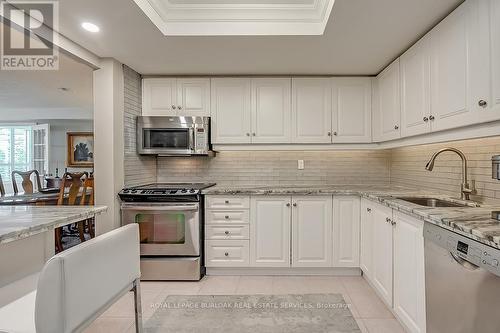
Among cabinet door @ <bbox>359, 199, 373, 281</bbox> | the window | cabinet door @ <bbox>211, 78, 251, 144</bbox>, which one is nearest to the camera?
cabinet door @ <bbox>359, 199, 373, 281</bbox>

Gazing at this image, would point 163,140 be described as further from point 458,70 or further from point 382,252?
point 458,70

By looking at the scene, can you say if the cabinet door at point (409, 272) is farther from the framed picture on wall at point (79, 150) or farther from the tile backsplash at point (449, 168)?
the framed picture on wall at point (79, 150)

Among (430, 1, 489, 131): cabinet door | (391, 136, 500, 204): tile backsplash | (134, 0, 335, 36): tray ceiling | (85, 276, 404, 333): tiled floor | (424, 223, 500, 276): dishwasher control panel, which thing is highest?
(134, 0, 335, 36): tray ceiling

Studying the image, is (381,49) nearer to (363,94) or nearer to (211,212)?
(363,94)

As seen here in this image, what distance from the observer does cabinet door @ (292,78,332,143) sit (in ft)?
11.1

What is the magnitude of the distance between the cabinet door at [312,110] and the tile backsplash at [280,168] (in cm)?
34

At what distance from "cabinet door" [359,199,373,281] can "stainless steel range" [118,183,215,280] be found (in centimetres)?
162

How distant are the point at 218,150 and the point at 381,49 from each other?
6.31 ft

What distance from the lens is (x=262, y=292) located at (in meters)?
2.75

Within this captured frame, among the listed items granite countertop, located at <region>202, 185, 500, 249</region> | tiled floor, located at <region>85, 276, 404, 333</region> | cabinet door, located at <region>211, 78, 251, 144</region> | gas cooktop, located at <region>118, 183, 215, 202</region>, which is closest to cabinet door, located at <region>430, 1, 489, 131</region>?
granite countertop, located at <region>202, 185, 500, 249</region>

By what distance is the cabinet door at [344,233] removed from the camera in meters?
3.06

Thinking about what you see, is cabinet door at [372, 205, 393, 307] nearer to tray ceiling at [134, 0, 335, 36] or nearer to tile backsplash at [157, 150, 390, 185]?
tile backsplash at [157, 150, 390, 185]

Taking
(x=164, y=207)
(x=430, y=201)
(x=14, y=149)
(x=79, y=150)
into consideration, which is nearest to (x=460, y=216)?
(x=430, y=201)

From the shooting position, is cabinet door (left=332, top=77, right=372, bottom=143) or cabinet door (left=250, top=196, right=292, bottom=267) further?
cabinet door (left=332, top=77, right=372, bottom=143)
